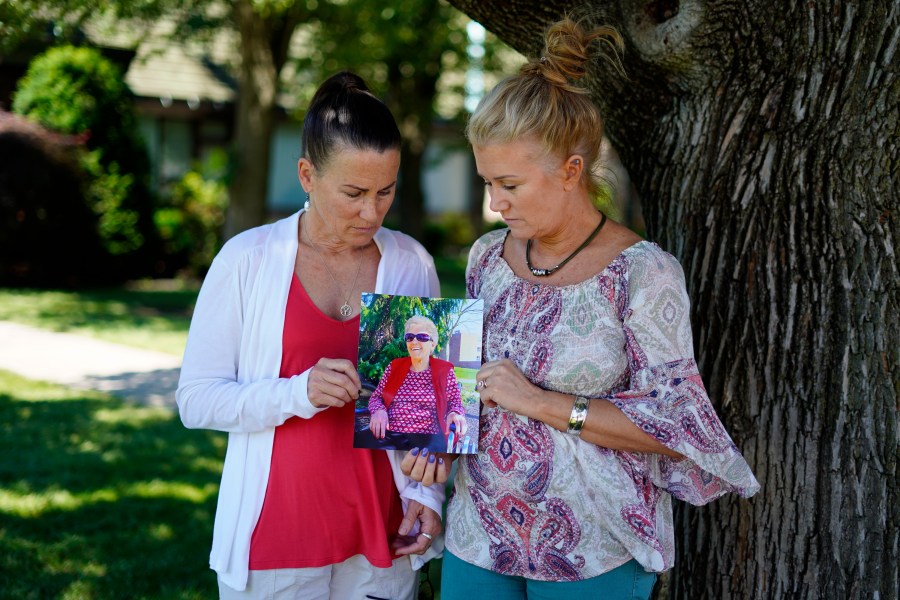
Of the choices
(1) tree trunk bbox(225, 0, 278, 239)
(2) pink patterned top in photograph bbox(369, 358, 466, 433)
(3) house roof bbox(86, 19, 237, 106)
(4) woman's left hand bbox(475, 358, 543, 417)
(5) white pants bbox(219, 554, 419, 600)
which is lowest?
(5) white pants bbox(219, 554, 419, 600)

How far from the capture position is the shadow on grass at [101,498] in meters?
4.76

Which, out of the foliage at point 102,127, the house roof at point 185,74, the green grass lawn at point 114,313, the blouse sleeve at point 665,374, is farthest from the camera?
the house roof at point 185,74

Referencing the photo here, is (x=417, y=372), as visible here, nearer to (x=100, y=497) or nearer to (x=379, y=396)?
(x=379, y=396)

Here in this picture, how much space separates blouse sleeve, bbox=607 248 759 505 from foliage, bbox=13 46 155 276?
14756 mm

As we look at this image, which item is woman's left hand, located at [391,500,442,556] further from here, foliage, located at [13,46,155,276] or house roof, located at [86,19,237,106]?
house roof, located at [86,19,237,106]

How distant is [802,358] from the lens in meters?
3.11

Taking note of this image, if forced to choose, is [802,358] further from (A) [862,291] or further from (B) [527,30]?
(B) [527,30]

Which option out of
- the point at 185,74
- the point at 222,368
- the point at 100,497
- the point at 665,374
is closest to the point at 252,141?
the point at 185,74

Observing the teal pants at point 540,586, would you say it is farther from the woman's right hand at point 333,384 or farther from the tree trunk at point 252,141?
the tree trunk at point 252,141

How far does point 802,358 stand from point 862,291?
0.29 m

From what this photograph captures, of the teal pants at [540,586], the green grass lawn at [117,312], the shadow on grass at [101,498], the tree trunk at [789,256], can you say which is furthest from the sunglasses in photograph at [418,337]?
the green grass lawn at [117,312]

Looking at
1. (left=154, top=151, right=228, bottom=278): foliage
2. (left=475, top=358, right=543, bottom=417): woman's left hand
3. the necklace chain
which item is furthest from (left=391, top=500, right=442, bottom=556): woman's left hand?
(left=154, top=151, right=228, bottom=278): foliage

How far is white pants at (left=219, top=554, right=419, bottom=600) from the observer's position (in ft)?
8.85

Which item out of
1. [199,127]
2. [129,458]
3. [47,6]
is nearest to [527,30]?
[47,6]
